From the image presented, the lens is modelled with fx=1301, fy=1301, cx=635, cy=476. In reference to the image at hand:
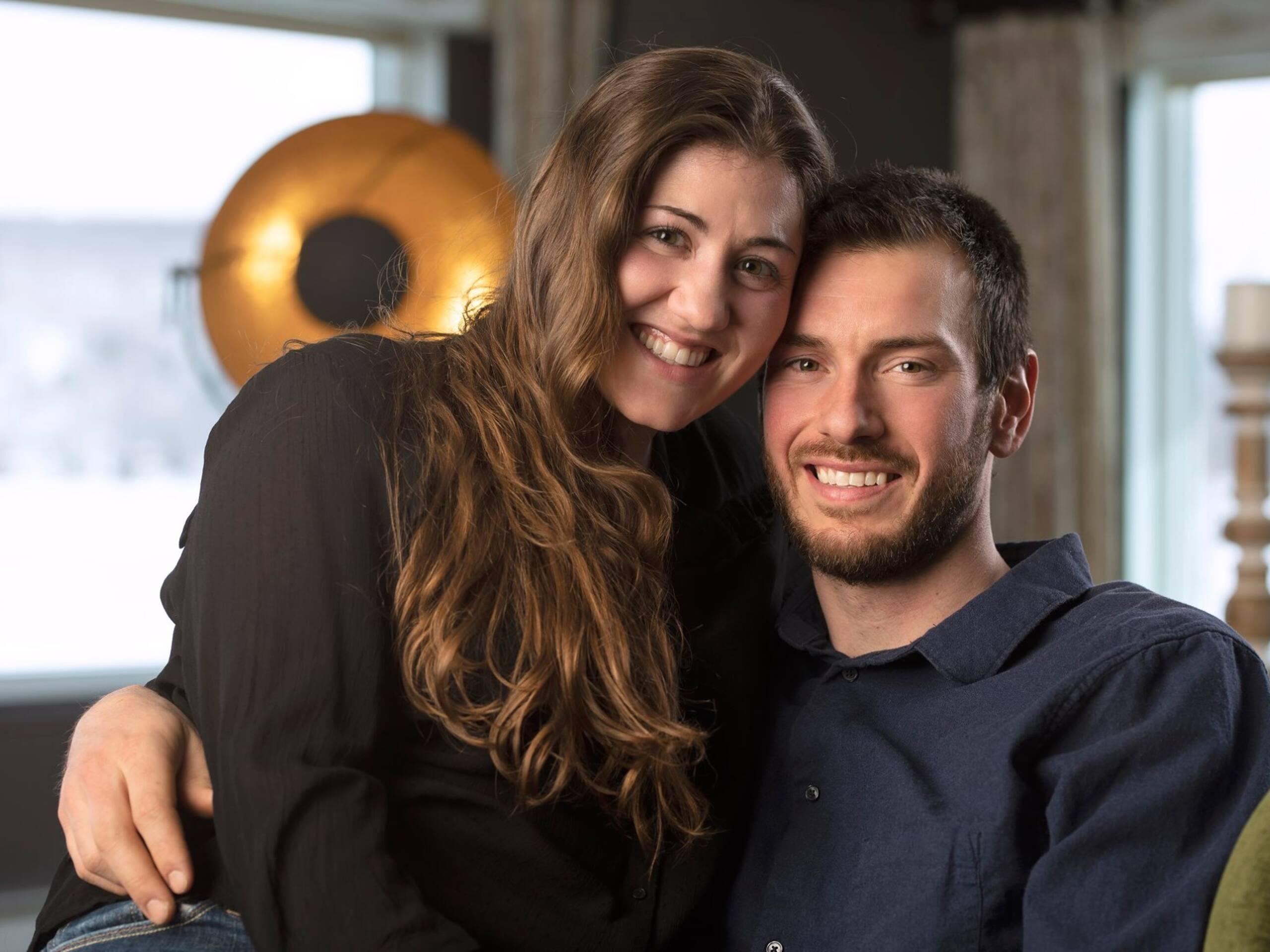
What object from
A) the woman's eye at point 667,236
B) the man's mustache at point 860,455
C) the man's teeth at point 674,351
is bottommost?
the man's mustache at point 860,455

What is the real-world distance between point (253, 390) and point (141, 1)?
318 centimetres

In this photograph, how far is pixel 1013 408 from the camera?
1699 millimetres

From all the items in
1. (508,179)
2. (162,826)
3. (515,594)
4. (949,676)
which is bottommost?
(162,826)

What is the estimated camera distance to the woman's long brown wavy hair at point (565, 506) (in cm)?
133

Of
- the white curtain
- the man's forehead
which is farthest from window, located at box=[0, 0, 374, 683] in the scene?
the man's forehead

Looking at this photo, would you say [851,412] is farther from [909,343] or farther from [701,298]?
[701,298]

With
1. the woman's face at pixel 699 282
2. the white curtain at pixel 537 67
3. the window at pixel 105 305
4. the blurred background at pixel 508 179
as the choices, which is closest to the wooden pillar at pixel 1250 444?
the blurred background at pixel 508 179

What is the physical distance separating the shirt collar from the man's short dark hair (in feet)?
0.81

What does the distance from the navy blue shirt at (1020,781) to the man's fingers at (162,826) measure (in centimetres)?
62

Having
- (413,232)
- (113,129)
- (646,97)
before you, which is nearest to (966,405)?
(646,97)

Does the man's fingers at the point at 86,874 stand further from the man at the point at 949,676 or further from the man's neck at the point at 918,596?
the man's neck at the point at 918,596

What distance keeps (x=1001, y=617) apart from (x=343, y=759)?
0.73m

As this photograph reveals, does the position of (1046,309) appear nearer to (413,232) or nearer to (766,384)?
(413,232)

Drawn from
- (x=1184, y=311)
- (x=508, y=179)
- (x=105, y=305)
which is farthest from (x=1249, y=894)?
(x=1184, y=311)
